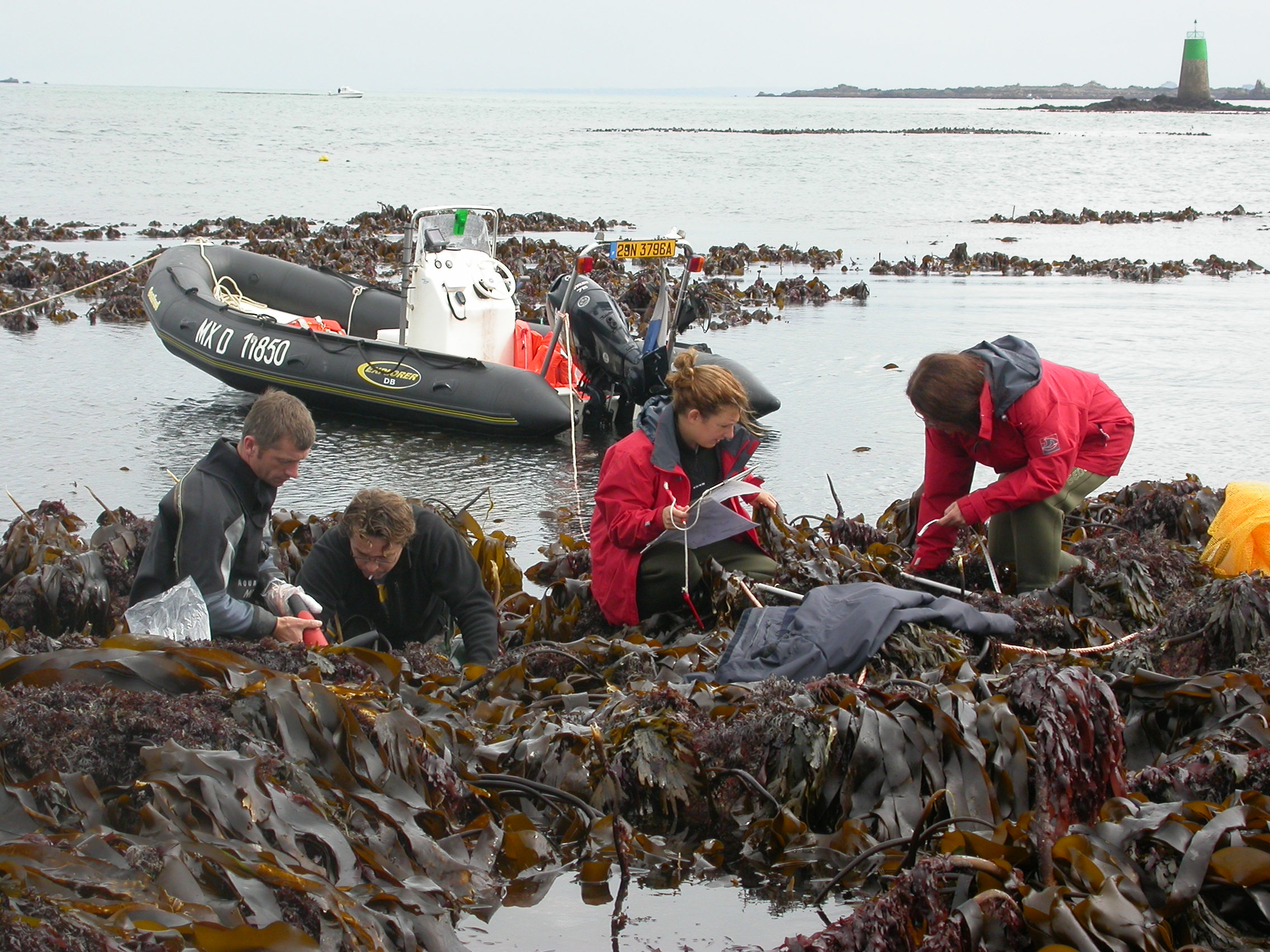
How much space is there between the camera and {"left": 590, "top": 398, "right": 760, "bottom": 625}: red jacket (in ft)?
14.4

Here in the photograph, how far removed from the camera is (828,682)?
129 inches

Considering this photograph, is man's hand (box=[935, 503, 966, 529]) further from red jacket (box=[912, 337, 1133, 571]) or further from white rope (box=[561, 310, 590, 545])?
white rope (box=[561, 310, 590, 545])

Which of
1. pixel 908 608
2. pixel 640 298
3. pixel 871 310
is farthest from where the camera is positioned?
pixel 871 310

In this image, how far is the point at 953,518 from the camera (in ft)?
14.8

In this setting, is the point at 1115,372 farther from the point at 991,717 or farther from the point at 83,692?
the point at 83,692

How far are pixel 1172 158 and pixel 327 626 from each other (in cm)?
4739

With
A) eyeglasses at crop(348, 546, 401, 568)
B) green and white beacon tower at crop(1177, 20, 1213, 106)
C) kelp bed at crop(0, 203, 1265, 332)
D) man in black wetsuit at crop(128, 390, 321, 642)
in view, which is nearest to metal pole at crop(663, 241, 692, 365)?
kelp bed at crop(0, 203, 1265, 332)

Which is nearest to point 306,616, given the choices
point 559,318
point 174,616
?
point 174,616

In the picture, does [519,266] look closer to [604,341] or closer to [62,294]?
[62,294]

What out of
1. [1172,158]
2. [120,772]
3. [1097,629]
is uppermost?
[1172,158]

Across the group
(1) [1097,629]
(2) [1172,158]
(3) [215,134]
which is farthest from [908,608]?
(3) [215,134]

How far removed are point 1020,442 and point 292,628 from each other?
2.60 metres

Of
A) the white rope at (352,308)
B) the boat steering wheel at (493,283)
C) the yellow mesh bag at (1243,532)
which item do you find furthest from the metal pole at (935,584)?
the white rope at (352,308)

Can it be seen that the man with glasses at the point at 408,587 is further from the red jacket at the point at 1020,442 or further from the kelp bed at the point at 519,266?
the kelp bed at the point at 519,266
